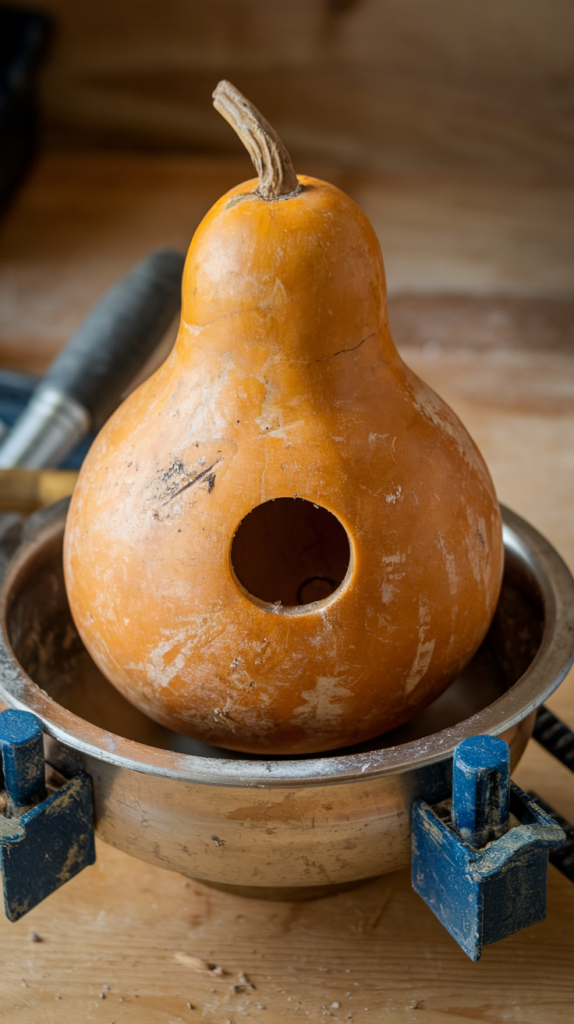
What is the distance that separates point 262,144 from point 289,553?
24cm

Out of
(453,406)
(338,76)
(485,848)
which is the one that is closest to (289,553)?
(485,848)

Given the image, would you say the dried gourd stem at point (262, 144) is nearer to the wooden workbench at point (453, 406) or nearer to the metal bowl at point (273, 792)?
the metal bowl at point (273, 792)

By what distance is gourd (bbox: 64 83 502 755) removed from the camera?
0.54 metres

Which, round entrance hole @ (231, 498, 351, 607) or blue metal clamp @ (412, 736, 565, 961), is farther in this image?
round entrance hole @ (231, 498, 351, 607)

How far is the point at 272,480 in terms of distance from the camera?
0.54 meters

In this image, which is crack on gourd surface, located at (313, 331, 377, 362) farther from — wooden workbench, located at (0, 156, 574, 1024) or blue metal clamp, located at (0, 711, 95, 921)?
wooden workbench, located at (0, 156, 574, 1024)

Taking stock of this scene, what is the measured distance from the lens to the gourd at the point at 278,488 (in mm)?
542

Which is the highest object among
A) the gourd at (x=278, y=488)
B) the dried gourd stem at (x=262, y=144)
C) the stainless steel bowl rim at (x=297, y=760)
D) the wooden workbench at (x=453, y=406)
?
the dried gourd stem at (x=262, y=144)

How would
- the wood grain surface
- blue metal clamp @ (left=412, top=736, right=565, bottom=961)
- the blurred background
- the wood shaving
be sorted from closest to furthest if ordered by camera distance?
blue metal clamp @ (left=412, top=736, right=565, bottom=961), the wood shaving, the blurred background, the wood grain surface

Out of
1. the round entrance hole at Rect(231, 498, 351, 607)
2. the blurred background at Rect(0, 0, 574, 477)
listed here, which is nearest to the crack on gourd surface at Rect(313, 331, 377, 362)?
the round entrance hole at Rect(231, 498, 351, 607)

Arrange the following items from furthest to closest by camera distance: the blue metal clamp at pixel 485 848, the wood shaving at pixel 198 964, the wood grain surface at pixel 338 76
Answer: the wood grain surface at pixel 338 76 < the wood shaving at pixel 198 964 < the blue metal clamp at pixel 485 848

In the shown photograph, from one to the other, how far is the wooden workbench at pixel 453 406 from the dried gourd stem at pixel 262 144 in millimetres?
420

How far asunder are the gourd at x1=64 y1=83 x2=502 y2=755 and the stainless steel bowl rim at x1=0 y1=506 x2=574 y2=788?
45 millimetres

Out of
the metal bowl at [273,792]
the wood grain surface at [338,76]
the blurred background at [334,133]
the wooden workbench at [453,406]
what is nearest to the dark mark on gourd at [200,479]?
the metal bowl at [273,792]
